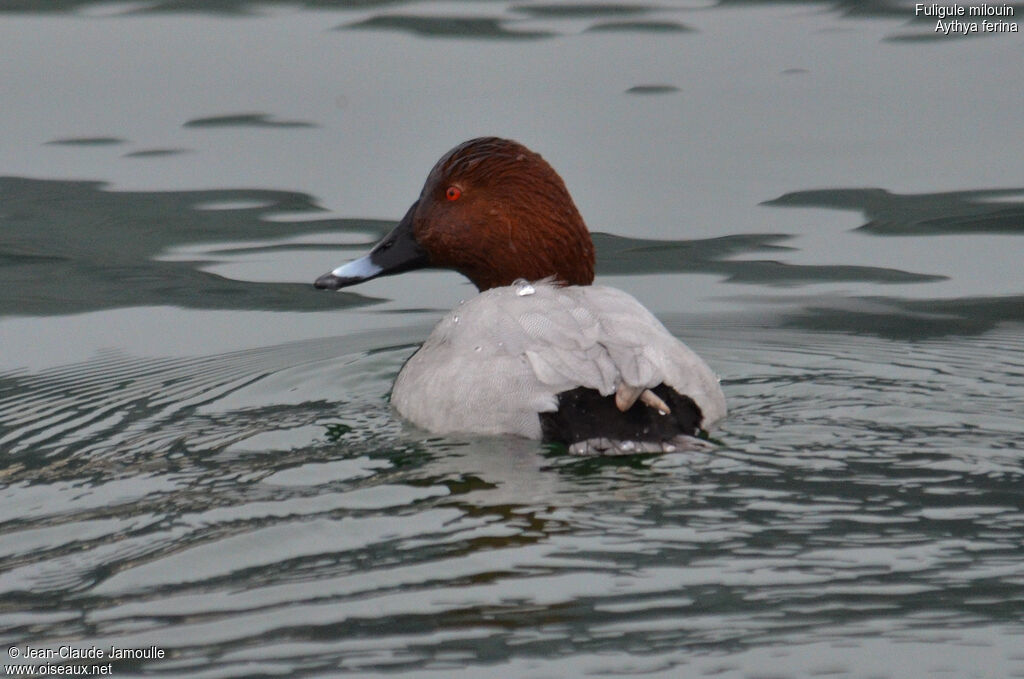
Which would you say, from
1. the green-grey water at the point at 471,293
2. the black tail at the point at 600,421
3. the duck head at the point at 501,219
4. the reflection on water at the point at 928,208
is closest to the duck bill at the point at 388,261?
the duck head at the point at 501,219

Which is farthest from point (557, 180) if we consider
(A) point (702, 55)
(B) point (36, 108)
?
(B) point (36, 108)

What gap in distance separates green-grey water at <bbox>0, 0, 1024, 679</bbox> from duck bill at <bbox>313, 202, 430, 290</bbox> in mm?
410

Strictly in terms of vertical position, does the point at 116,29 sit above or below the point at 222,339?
above

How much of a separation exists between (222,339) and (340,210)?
→ 6.08 feet

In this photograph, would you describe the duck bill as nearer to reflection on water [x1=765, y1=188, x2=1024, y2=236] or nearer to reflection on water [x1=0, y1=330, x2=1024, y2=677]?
A: reflection on water [x1=0, y1=330, x2=1024, y2=677]

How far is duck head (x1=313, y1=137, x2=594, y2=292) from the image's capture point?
692 centimetres

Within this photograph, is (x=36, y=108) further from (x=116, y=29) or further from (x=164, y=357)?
(x=164, y=357)

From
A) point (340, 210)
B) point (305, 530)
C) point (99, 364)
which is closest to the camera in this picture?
point (305, 530)

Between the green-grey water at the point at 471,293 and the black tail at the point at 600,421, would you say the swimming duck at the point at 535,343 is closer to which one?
the black tail at the point at 600,421

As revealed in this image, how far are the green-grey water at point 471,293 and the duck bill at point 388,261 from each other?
41 centimetres

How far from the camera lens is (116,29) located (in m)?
A: 11.5

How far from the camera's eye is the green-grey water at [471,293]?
13.7 ft

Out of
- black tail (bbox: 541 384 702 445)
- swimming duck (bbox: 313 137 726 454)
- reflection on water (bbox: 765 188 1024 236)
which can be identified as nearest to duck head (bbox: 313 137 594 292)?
swimming duck (bbox: 313 137 726 454)

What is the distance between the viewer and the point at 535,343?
229 inches
